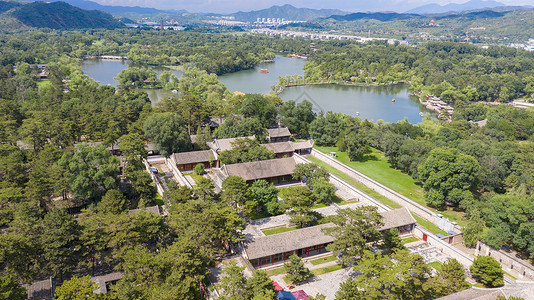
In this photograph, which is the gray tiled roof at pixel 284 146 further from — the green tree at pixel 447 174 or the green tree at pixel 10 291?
the green tree at pixel 10 291

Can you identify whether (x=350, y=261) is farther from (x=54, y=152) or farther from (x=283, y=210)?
(x=54, y=152)

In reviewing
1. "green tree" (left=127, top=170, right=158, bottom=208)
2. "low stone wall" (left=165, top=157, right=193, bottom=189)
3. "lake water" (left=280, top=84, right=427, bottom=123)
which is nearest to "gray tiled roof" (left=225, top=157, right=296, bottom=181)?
"low stone wall" (left=165, top=157, right=193, bottom=189)

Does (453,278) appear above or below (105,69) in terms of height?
below

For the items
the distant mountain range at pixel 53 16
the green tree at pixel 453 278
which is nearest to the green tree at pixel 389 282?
the green tree at pixel 453 278

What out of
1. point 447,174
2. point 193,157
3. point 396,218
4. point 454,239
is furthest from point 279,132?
point 454,239

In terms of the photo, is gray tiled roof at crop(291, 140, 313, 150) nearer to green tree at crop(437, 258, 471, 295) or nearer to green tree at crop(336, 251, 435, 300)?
green tree at crop(437, 258, 471, 295)

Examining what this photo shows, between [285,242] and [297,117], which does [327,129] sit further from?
[285,242]
